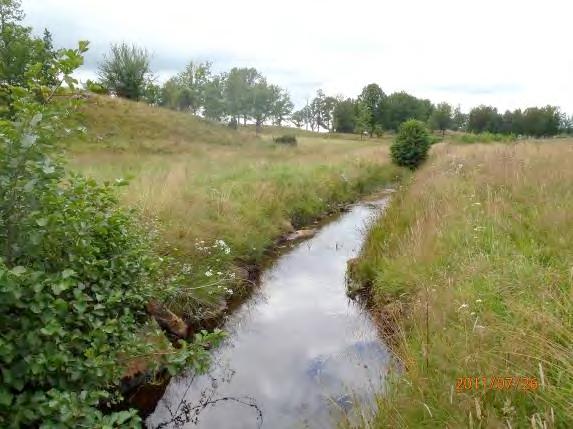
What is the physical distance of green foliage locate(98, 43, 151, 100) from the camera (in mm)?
32438

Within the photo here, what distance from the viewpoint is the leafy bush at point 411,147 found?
21656mm

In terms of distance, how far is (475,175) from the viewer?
9008 millimetres

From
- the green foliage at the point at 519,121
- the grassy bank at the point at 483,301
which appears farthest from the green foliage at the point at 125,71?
the green foliage at the point at 519,121

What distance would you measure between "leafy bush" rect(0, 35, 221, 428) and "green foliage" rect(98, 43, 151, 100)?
32.6 m

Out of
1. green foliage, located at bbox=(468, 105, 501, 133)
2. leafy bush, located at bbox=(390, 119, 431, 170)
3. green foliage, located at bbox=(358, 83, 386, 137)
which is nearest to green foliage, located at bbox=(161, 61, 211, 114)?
green foliage, located at bbox=(358, 83, 386, 137)

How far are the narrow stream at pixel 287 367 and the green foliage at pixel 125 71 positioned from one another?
30557 millimetres

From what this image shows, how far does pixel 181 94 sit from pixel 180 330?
1760 inches
